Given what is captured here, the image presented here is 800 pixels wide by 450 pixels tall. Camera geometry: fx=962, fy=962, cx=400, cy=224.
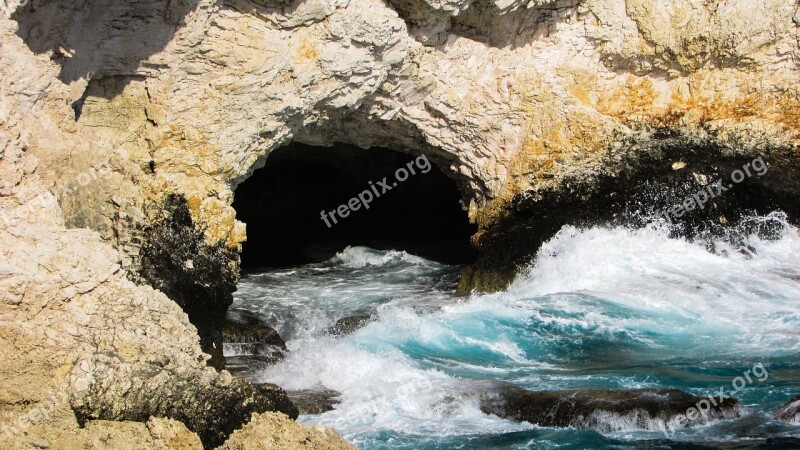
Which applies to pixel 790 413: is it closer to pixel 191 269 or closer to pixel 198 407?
pixel 198 407

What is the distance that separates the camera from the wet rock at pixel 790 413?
27.7 feet

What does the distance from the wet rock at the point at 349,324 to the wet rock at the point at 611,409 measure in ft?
11.1

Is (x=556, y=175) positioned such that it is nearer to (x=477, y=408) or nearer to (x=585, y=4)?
(x=585, y=4)

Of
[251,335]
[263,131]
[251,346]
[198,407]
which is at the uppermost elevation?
[263,131]

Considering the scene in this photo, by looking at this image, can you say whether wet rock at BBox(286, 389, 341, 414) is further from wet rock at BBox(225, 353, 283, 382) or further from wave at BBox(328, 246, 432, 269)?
wave at BBox(328, 246, 432, 269)

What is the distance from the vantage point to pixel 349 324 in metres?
12.3

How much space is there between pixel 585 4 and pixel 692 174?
2.92 meters

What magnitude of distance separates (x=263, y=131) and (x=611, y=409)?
528 cm

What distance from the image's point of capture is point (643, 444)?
8.21 metres

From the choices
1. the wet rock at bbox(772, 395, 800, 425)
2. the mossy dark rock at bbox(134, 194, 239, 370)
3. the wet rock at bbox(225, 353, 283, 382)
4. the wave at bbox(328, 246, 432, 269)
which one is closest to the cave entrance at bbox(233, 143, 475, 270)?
the wave at bbox(328, 246, 432, 269)

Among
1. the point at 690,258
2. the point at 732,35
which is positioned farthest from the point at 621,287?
the point at 732,35

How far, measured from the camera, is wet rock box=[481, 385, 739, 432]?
8.52 m

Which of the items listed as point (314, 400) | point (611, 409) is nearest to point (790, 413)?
point (611, 409)

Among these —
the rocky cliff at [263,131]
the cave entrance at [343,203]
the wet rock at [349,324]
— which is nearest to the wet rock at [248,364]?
the rocky cliff at [263,131]
